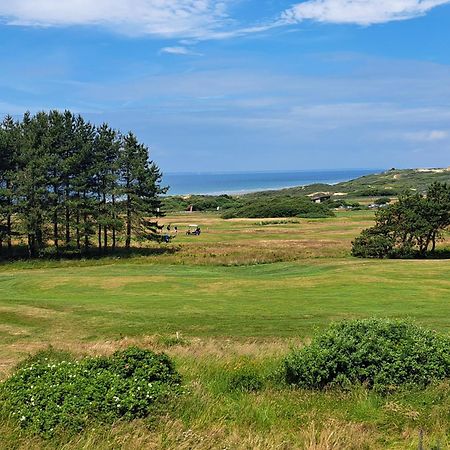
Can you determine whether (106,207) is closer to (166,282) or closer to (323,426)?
(166,282)

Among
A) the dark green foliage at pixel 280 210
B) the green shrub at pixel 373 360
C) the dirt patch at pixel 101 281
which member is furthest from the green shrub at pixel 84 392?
the dark green foliage at pixel 280 210

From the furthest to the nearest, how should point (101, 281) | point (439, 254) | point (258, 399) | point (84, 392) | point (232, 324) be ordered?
point (439, 254) < point (101, 281) < point (232, 324) < point (258, 399) < point (84, 392)

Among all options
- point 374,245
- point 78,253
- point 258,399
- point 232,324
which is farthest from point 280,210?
point 258,399

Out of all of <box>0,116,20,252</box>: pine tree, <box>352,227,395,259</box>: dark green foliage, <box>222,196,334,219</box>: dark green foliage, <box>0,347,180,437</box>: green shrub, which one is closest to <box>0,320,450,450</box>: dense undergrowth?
<box>0,347,180,437</box>: green shrub

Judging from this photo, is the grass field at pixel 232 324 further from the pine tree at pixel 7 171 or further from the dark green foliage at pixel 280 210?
the dark green foliage at pixel 280 210

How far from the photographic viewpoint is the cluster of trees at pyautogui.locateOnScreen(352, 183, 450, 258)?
5366cm

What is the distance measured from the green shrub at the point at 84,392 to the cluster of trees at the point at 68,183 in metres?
47.9

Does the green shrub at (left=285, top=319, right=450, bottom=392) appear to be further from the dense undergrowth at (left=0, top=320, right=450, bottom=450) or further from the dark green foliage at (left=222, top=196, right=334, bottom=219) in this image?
the dark green foliage at (left=222, top=196, right=334, bottom=219)

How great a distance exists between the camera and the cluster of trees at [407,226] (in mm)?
53656

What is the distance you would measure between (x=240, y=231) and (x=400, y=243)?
3657 centimetres

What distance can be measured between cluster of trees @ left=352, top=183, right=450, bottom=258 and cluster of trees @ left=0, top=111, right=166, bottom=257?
2612 centimetres

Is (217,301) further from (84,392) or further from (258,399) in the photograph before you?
(84,392)

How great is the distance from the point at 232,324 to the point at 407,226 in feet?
124

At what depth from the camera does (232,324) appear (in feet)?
69.4
